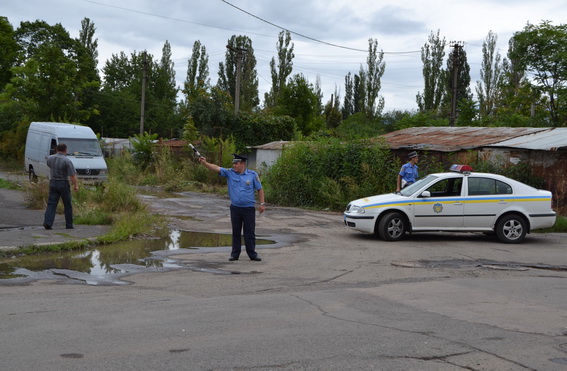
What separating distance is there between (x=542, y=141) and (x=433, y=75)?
114ft

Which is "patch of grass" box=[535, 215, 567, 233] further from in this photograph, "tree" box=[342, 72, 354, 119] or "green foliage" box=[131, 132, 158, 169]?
"tree" box=[342, 72, 354, 119]

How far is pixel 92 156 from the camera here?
23938 millimetres

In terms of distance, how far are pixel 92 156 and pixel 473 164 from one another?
14106 millimetres

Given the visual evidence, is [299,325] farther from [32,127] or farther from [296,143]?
[32,127]

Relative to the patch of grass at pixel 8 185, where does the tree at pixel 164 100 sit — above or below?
above

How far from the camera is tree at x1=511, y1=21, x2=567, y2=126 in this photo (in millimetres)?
32650

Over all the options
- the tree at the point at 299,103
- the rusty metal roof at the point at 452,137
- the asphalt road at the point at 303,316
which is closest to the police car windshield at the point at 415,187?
the asphalt road at the point at 303,316

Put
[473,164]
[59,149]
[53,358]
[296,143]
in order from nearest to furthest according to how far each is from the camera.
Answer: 1. [53,358]
2. [59,149]
3. [473,164]
4. [296,143]

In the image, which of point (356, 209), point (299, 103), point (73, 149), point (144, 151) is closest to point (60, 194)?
point (356, 209)

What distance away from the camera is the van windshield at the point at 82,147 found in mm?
23681

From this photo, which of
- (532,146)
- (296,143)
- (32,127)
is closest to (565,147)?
(532,146)

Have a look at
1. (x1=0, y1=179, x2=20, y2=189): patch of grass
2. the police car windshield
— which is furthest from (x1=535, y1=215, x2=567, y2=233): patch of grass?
(x1=0, y1=179, x2=20, y2=189): patch of grass

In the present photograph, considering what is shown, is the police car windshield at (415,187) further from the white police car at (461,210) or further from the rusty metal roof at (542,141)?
the rusty metal roof at (542,141)

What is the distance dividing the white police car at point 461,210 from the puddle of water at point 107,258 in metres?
2.46
